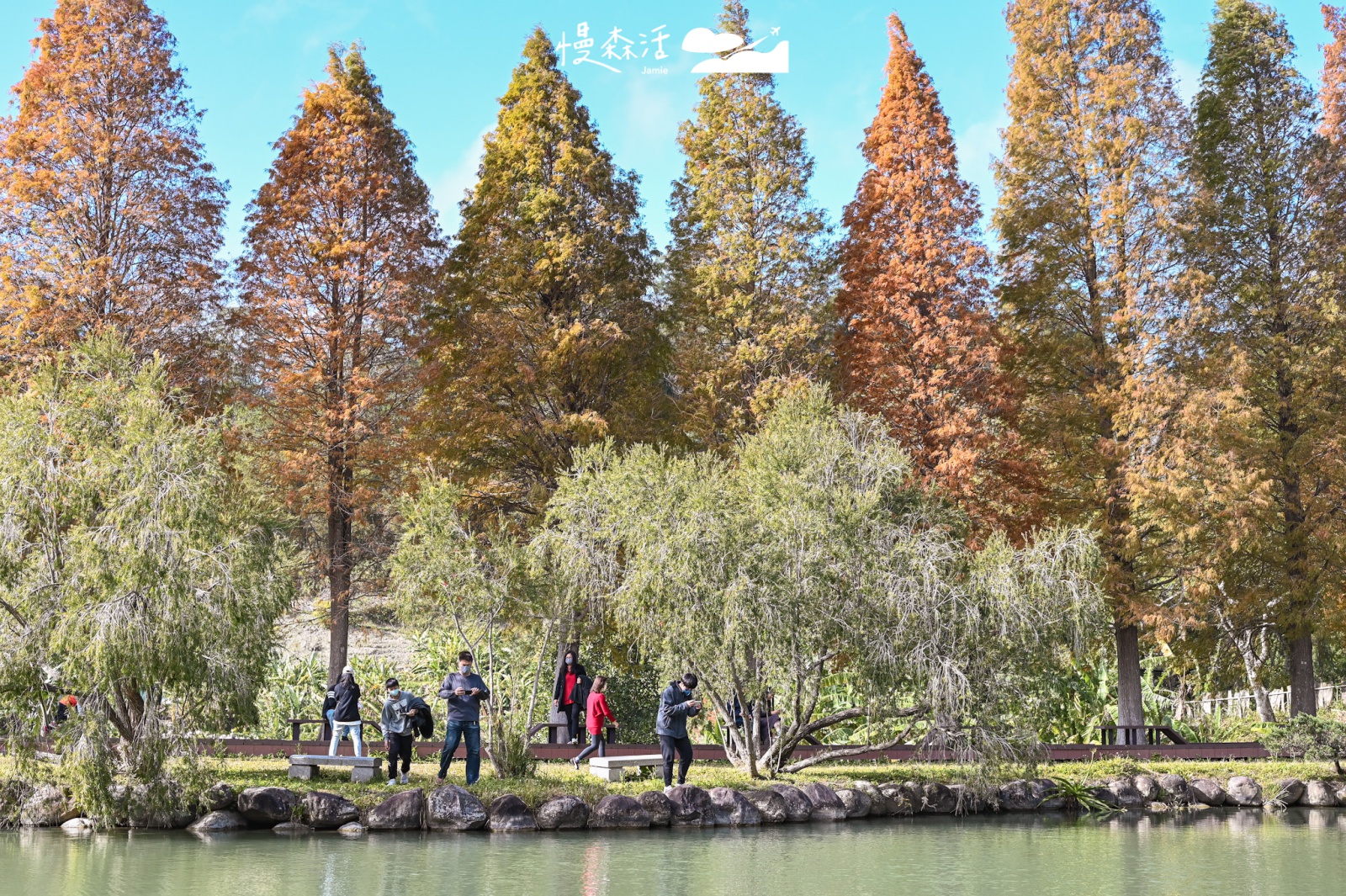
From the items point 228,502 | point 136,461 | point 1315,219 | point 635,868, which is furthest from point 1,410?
point 1315,219

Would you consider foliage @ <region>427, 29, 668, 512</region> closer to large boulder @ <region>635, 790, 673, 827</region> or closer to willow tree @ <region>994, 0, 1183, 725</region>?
willow tree @ <region>994, 0, 1183, 725</region>

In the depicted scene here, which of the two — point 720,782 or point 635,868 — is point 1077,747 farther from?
point 635,868

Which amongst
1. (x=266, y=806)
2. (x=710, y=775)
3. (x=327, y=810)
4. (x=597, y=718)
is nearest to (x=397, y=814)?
(x=327, y=810)

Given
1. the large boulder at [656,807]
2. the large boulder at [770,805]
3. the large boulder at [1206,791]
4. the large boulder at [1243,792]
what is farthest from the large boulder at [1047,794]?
the large boulder at [656,807]

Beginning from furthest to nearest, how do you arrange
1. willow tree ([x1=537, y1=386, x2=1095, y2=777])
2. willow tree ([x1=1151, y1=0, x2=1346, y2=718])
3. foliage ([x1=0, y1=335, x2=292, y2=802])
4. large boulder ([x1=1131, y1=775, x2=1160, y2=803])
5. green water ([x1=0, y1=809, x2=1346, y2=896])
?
willow tree ([x1=1151, y1=0, x2=1346, y2=718])
large boulder ([x1=1131, y1=775, x2=1160, y2=803])
willow tree ([x1=537, y1=386, x2=1095, y2=777])
foliage ([x1=0, y1=335, x2=292, y2=802])
green water ([x1=0, y1=809, x2=1346, y2=896])

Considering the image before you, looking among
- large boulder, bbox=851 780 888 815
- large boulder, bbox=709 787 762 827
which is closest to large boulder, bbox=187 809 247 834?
large boulder, bbox=709 787 762 827

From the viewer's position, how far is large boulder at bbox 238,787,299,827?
51.2 feet

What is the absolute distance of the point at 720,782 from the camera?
58.7ft

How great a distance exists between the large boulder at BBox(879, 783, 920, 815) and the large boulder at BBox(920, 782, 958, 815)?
168 mm

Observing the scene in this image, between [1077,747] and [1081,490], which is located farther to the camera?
[1081,490]

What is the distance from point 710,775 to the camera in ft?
61.3

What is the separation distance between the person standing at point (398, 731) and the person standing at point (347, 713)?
4.11 feet

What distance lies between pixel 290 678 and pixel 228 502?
1245cm

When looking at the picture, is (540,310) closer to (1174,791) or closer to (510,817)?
(510,817)
